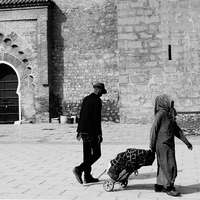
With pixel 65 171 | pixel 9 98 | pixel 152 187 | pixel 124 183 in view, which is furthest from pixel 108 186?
pixel 9 98

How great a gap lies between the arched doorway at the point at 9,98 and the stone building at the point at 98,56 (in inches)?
1.8

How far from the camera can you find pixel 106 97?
1936 cm

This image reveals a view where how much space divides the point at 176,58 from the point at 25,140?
310 inches

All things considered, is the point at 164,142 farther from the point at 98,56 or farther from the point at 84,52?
the point at 84,52

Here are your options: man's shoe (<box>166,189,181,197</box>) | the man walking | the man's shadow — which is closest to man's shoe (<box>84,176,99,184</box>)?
the man walking

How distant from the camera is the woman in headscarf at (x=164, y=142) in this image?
18.3 ft

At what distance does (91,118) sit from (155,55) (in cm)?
1192

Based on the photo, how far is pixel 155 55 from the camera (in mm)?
17969

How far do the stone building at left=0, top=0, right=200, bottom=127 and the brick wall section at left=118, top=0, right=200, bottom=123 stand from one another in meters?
0.04

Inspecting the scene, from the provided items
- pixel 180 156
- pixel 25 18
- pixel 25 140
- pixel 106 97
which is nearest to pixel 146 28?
pixel 106 97

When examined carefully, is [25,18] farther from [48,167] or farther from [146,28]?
[48,167]

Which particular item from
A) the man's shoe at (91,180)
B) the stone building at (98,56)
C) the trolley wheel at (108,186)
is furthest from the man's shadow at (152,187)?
the stone building at (98,56)

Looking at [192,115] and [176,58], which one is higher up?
[176,58]

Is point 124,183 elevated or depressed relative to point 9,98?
depressed
